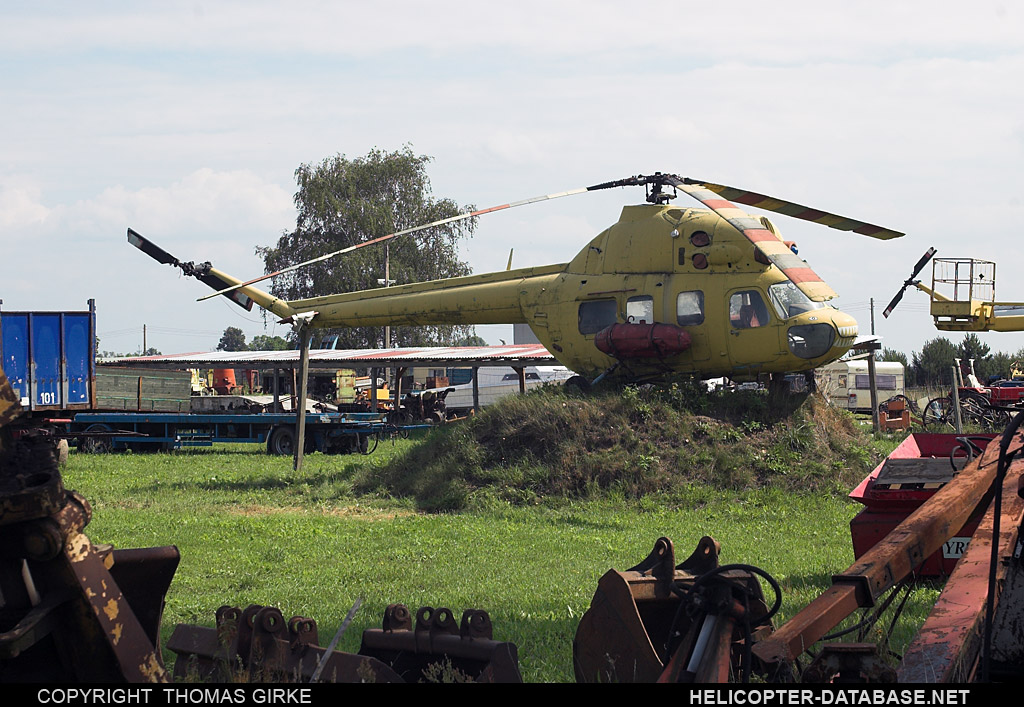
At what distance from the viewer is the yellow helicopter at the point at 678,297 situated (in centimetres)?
1383

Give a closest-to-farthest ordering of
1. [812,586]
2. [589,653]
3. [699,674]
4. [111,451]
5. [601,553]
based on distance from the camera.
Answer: [699,674]
[589,653]
[812,586]
[601,553]
[111,451]

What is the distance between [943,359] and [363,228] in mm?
32111

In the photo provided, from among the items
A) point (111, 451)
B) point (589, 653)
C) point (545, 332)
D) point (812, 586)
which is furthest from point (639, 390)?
point (111, 451)

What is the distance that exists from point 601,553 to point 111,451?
17.3m

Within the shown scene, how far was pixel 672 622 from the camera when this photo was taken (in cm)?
435

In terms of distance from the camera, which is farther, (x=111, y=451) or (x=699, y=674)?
(x=111, y=451)

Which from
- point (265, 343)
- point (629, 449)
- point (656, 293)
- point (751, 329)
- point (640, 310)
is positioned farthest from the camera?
point (265, 343)

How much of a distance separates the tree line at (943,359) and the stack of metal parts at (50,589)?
162ft

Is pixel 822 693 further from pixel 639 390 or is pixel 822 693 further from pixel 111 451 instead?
pixel 111 451

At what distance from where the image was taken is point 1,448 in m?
3.27

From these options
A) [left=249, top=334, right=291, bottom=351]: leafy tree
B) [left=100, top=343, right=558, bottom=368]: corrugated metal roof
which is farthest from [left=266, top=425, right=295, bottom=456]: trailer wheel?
[left=249, top=334, right=291, bottom=351]: leafy tree

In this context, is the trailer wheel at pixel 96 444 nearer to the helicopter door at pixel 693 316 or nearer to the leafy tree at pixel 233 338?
the helicopter door at pixel 693 316

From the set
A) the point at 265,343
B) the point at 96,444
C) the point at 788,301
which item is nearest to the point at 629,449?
the point at 788,301

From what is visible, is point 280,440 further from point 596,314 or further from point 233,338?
point 233,338
